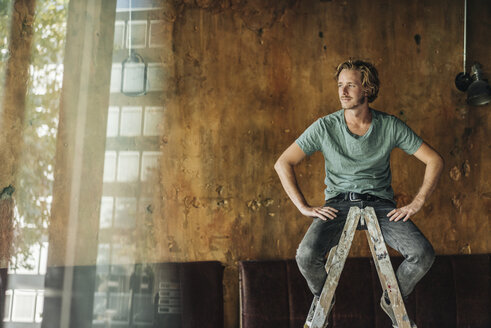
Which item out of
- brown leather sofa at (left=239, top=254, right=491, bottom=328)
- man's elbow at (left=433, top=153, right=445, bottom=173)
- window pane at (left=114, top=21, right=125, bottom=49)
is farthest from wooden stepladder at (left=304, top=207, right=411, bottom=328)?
window pane at (left=114, top=21, right=125, bottom=49)

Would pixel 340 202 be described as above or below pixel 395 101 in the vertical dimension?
below

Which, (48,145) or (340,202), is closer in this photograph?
(340,202)

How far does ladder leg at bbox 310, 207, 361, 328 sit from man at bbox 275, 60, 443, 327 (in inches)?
4.3

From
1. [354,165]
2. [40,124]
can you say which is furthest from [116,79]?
[354,165]

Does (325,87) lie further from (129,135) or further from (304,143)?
(129,135)

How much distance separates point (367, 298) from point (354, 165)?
1.10 m

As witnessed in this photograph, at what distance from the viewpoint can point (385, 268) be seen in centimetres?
195

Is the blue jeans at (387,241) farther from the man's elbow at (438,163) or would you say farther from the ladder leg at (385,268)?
the man's elbow at (438,163)

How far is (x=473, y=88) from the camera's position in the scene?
3.07 metres

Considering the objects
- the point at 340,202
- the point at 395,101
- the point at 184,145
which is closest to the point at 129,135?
the point at 184,145

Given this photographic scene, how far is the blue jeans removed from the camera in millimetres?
2016

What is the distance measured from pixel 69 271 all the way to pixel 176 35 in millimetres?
1956

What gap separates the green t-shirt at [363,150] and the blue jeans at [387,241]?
10 cm

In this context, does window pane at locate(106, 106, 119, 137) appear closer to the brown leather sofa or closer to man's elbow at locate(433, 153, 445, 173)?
the brown leather sofa
